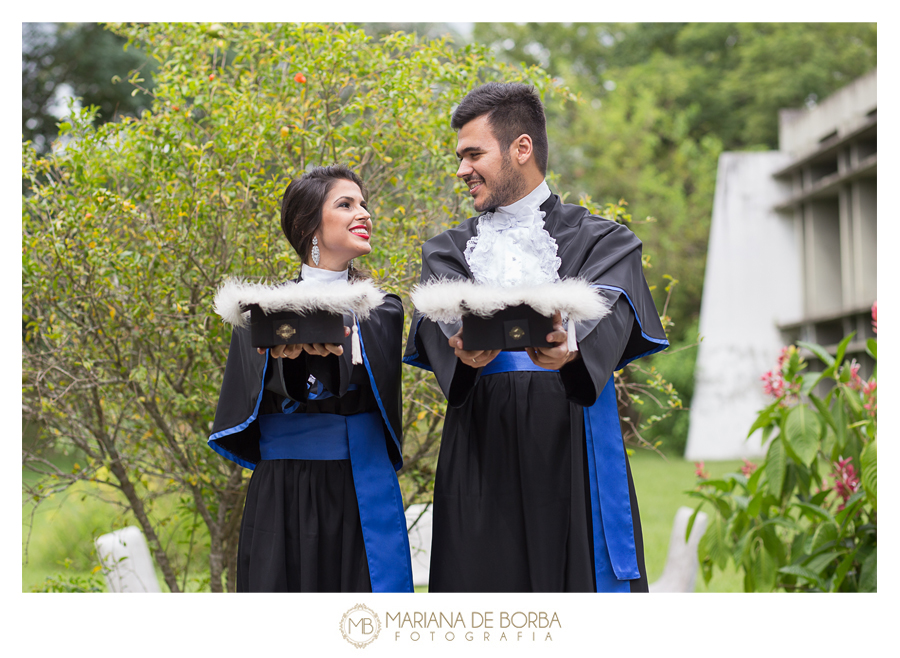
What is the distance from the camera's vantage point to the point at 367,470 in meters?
2.56

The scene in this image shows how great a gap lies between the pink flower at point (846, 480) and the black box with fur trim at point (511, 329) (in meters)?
3.10

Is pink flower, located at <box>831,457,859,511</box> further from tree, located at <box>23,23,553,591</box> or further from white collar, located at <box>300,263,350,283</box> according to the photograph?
white collar, located at <box>300,263,350,283</box>

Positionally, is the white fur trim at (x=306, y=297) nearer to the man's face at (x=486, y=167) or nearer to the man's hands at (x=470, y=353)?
the man's hands at (x=470, y=353)

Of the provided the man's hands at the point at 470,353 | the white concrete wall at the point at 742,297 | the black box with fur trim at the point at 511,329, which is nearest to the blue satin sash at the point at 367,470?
the man's hands at the point at 470,353

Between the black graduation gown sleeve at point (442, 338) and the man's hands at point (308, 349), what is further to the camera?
the black graduation gown sleeve at point (442, 338)

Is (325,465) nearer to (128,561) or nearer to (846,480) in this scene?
(128,561)

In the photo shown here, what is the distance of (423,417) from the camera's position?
3.62 metres

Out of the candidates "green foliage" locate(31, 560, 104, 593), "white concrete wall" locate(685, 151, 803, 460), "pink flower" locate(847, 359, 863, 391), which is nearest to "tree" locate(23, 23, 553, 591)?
"green foliage" locate(31, 560, 104, 593)

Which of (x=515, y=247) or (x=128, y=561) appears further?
(x=128, y=561)

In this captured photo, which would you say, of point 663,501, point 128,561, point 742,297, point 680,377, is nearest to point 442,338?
point 128,561

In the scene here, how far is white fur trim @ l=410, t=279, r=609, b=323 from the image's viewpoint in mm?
1862

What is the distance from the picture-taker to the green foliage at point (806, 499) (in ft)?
13.6

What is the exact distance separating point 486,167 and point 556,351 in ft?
2.49

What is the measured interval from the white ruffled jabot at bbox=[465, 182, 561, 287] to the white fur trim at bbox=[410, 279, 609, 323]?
0.47 meters
